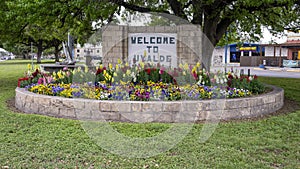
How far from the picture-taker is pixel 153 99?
618cm

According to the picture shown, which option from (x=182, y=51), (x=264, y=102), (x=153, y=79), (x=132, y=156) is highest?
(x=182, y=51)

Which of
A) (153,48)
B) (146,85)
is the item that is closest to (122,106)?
(146,85)

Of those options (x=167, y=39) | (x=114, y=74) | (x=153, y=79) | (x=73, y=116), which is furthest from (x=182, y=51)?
(x=73, y=116)

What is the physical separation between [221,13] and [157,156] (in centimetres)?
895

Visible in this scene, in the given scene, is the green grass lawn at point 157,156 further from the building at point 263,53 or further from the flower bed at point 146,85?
the building at point 263,53

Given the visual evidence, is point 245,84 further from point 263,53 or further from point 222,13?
point 263,53

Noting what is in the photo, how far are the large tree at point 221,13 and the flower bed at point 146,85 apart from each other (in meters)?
3.11

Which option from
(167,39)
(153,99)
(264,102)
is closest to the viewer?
(153,99)

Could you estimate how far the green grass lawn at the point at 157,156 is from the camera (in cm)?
394

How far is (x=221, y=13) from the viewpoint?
11.9 metres

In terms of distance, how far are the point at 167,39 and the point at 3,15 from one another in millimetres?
5131

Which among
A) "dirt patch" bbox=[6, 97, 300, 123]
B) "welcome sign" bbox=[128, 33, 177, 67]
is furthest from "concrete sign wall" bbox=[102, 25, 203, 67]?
"dirt patch" bbox=[6, 97, 300, 123]

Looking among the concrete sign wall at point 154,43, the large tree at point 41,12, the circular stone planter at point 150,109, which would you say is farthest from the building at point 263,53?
the circular stone planter at point 150,109

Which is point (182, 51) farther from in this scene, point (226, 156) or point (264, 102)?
point (226, 156)
